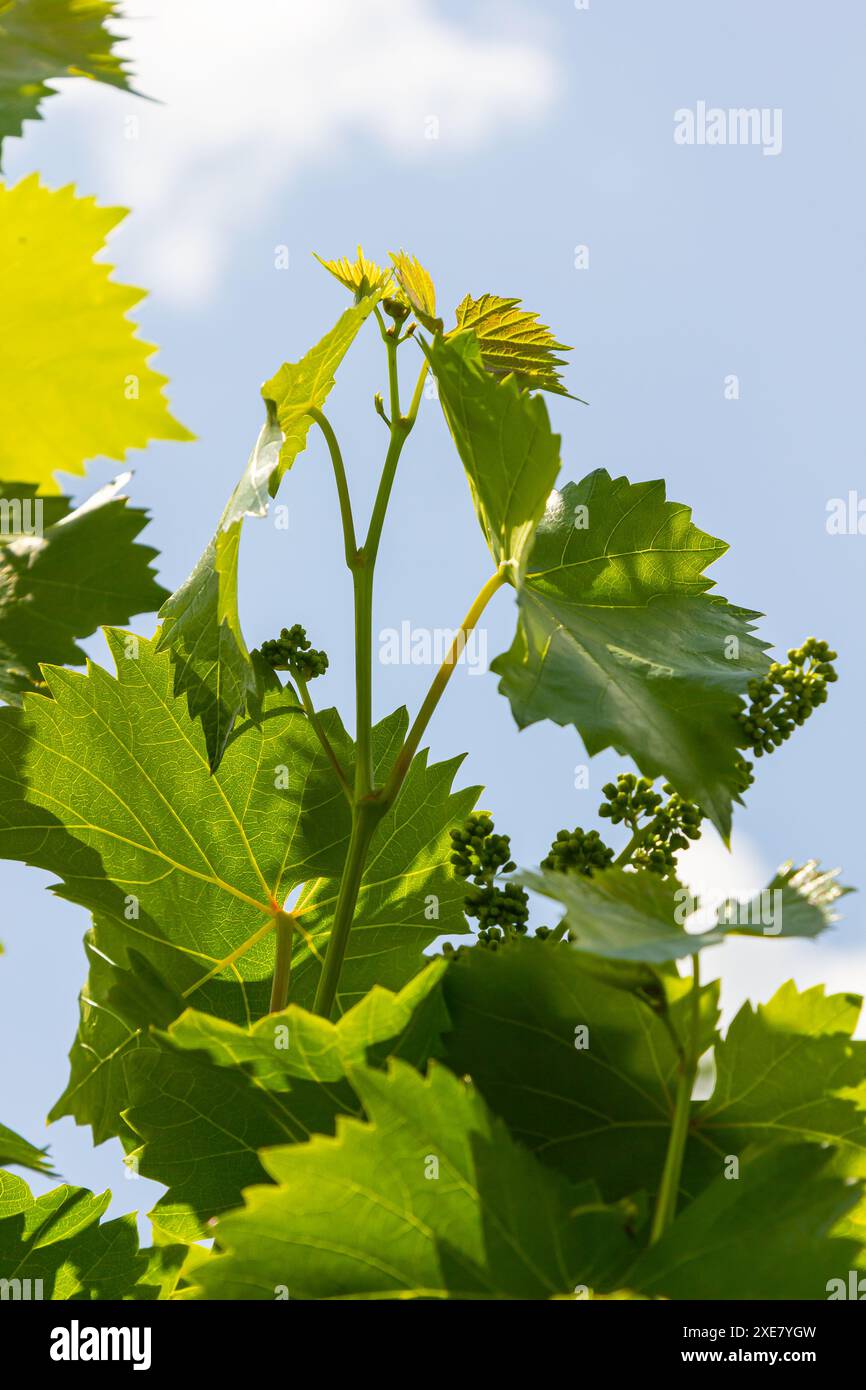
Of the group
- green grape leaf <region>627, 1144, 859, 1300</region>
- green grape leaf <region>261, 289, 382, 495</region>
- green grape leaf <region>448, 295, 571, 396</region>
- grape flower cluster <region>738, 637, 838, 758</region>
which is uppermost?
green grape leaf <region>448, 295, 571, 396</region>

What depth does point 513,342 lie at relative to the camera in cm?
100

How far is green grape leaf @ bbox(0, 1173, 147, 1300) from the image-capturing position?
854 millimetres

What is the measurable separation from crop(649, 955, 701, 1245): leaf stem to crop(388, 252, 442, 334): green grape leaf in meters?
0.55

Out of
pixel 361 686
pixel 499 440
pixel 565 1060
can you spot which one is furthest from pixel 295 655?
pixel 565 1060

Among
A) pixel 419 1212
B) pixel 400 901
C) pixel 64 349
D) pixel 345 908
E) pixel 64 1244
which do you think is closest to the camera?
pixel 64 349

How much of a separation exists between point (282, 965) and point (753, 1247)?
0.45 metres

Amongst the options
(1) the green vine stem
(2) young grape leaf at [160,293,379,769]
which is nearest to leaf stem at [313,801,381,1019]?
(1) the green vine stem

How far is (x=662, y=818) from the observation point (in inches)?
31.4

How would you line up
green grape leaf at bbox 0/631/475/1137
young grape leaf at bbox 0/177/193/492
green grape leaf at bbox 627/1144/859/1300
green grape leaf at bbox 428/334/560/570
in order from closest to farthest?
young grape leaf at bbox 0/177/193/492 < green grape leaf at bbox 627/1144/859/1300 < green grape leaf at bbox 428/334/560/570 < green grape leaf at bbox 0/631/475/1137

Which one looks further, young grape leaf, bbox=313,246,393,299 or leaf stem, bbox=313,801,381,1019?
young grape leaf, bbox=313,246,393,299

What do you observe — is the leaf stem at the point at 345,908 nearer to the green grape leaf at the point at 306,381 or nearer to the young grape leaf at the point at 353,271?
the green grape leaf at the point at 306,381

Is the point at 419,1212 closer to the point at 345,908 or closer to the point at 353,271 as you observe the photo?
the point at 345,908

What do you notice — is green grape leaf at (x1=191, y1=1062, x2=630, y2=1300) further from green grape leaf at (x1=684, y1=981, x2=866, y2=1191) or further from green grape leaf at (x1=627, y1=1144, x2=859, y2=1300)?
green grape leaf at (x1=684, y1=981, x2=866, y2=1191)

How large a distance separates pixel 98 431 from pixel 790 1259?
0.44 meters
